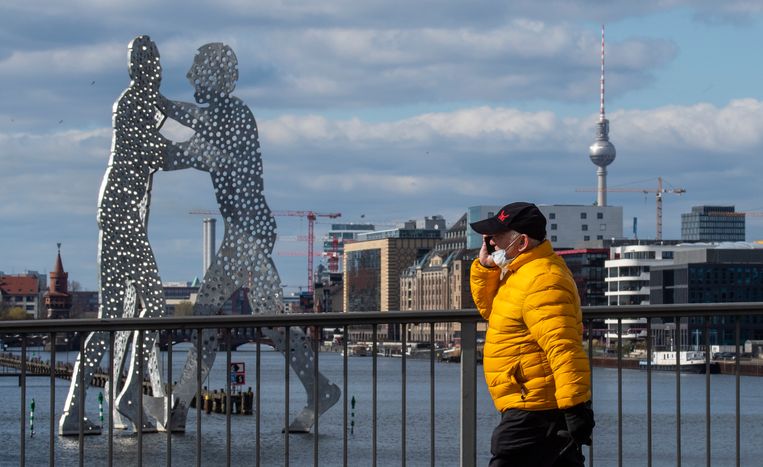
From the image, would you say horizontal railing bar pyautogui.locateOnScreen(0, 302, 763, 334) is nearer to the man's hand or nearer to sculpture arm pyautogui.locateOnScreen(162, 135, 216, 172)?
the man's hand

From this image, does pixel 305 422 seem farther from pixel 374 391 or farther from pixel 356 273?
pixel 356 273

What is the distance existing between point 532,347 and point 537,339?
10cm

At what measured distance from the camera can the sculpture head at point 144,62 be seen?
3288cm

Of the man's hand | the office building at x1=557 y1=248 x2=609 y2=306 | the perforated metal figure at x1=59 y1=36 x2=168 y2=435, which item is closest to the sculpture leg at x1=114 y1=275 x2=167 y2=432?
the perforated metal figure at x1=59 y1=36 x2=168 y2=435

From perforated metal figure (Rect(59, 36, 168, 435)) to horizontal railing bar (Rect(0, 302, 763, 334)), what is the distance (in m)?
25.3

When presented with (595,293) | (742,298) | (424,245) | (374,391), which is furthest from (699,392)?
(424,245)

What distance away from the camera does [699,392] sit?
6078cm

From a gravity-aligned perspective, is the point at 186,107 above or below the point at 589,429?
above

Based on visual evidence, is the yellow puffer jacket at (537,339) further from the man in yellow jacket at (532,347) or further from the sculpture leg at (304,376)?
the sculpture leg at (304,376)

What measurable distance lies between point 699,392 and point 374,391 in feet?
183

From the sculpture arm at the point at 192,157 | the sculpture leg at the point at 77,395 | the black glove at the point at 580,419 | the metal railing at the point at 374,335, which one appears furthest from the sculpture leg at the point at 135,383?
the black glove at the point at 580,419

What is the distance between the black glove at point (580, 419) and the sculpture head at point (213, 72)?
2840 cm

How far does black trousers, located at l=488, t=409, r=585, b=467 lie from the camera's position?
606 cm

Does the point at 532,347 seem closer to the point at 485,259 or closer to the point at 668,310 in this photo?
the point at 485,259
